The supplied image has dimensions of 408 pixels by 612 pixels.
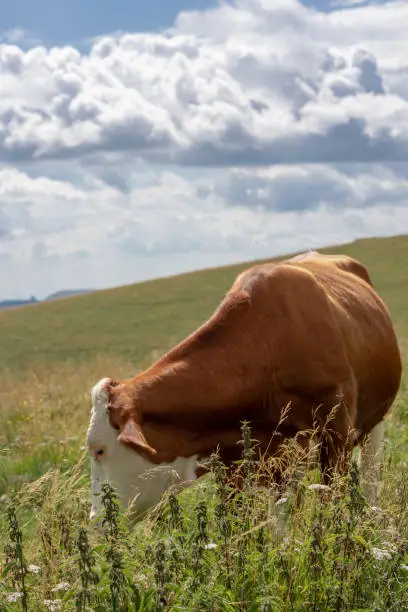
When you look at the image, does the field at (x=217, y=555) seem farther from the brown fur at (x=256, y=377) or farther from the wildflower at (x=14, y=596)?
the brown fur at (x=256, y=377)

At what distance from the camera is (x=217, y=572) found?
4.90m

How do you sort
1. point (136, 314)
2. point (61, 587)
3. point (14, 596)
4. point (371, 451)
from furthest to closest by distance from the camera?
1. point (136, 314)
2. point (371, 451)
3. point (14, 596)
4. point (61, 587)

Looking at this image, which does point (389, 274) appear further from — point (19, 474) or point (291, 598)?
point (291, 598)

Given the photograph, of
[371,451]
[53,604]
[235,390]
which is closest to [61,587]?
[53,604]

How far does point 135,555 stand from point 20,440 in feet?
24.6

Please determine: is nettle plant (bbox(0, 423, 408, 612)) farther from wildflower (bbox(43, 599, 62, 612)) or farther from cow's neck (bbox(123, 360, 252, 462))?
cow's neck (bbox(123, 360, 252, 462))

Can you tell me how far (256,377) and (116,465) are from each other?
4.45ft

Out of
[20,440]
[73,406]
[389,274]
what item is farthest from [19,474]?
[389,274]

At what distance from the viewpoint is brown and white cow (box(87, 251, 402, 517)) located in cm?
670

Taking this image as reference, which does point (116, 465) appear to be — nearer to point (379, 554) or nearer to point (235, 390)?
point (235, 390)

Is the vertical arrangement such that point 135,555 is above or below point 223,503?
below

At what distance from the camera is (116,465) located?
663 cm

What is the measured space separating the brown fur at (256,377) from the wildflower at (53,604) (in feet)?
6.63

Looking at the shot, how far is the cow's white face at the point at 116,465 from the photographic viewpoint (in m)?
6.62
